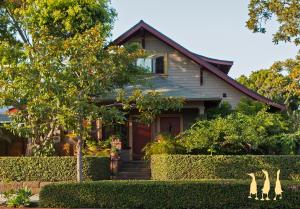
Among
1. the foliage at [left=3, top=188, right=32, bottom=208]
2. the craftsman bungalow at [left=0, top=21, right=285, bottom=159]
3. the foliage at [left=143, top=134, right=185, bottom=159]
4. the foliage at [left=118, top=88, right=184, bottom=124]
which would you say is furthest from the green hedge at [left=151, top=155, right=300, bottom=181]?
the foliage at [left=3, top=188, right=32, bottom=208]

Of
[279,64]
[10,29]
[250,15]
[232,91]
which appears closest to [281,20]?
[250,15]

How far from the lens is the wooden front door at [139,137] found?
26.0 meters

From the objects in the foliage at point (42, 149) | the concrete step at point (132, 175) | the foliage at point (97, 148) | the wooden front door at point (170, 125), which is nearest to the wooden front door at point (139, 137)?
the wooden front door at point (170, 125)

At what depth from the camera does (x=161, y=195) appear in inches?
578

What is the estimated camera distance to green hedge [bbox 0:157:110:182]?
67.0ft

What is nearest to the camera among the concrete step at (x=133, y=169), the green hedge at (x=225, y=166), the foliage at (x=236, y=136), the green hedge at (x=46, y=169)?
the green hedge at (x=225, y=166)

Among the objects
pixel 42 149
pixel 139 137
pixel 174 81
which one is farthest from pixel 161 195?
Result: pixel 174 81

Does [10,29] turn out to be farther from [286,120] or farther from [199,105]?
[286,120]

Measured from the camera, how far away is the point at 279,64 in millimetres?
31203

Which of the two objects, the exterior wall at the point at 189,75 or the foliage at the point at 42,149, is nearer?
the foliage at the point at 42,149

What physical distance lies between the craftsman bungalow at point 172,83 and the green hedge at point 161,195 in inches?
418

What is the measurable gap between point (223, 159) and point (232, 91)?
295 inches

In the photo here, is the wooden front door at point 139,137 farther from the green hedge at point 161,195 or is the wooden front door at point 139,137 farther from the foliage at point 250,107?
the green hedge at point 161,195

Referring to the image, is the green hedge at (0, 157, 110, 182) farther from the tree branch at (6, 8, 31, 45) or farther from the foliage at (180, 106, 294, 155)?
the tree branch at (6, 8, 31, 45)
